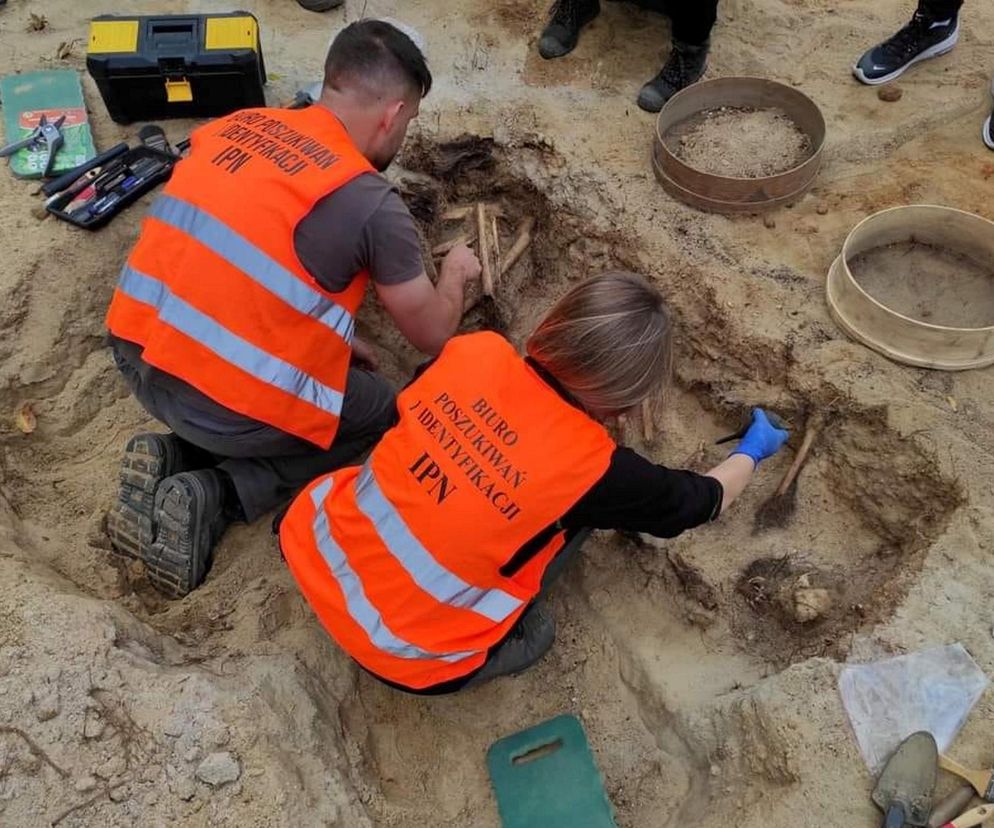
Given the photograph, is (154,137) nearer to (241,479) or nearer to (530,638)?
(241,479)

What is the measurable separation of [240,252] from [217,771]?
151cm

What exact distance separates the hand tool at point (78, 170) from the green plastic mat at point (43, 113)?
0.11 m

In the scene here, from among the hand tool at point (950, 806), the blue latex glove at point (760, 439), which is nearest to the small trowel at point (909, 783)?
the hand tool at point (950, 806)

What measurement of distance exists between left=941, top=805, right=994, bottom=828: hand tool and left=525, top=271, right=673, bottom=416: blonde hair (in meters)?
1.38

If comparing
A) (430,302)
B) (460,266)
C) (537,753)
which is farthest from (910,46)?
(537,753)

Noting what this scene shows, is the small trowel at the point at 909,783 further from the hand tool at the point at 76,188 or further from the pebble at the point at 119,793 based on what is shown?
the hand tool at the point at 76,188

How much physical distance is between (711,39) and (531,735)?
376cm

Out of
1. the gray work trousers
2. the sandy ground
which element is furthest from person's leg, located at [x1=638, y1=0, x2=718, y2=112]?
the gray work trousers

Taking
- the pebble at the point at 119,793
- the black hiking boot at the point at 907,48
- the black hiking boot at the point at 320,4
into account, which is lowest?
the pebble at the point at 119,793

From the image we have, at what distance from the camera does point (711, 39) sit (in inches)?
180

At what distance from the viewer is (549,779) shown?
2.73 m

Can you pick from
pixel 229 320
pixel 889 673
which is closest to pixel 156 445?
pixel 229 320

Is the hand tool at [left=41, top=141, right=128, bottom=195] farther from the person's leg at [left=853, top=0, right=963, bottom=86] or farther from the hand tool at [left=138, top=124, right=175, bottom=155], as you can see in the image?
the person's leg at [left=853, top=0, right=963, bottom=86]

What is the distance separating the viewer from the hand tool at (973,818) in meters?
2.17
